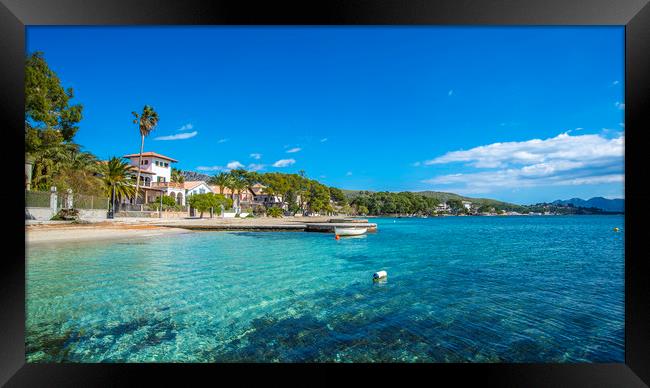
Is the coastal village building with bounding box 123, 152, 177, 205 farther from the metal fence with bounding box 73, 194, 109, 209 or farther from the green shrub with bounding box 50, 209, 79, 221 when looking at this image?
the green shrub with bounding box 50, 209, 79, 221

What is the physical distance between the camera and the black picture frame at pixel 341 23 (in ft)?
8.20

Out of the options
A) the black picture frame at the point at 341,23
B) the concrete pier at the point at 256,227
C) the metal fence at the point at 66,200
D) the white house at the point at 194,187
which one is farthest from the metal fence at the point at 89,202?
the black picture frame at the point at 341,23

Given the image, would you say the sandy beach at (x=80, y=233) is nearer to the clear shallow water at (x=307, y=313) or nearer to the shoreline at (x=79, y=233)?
the shoreline at (x=79, y=233)

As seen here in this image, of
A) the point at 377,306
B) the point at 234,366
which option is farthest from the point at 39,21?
the point at 377,306

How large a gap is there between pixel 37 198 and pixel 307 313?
17.4 meters

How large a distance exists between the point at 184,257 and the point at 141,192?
25.9 metres

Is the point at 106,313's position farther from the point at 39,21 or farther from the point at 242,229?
the point at 242,229

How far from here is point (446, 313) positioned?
5.86 m

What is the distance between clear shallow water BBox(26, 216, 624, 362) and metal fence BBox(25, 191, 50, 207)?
7.07m

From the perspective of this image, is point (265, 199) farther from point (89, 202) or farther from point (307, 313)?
point (307, 313)

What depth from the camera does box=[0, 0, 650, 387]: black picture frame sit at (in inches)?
98.4

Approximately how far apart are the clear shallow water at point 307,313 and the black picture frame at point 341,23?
4.68ft

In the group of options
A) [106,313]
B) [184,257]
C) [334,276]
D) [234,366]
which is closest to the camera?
[234,366]

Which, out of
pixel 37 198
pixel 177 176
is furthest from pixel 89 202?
pixel 177 176
